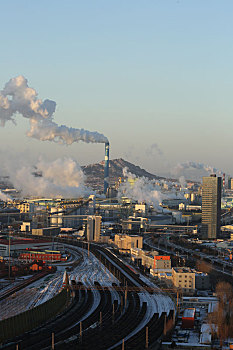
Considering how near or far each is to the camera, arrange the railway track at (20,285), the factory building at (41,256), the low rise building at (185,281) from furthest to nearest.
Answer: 1. the factory building at (41,256)
2. the low rise building at (185,281)
3. the railway track at (20,285)

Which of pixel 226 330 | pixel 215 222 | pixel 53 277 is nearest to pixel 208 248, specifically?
pixel 215 222

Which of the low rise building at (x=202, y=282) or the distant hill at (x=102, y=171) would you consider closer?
the low rise building at (x=202, y=282)

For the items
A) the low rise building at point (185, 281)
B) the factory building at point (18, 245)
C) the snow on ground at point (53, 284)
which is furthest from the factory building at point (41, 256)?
the low rise building at point (185, 281)

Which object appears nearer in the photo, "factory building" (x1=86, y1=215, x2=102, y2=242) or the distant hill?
"factory building" (x1=86, y1=215, x2=102, y2=242)

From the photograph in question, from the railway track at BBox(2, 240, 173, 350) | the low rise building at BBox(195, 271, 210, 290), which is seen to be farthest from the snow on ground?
the low rise building at BBox(195, 271, 210, 290)

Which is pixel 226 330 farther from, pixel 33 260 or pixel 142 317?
pixel 33 260

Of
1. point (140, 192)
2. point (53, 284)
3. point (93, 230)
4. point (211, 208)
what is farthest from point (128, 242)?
point (140, 192)

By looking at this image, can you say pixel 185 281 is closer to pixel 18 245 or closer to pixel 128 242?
pixel 18 245

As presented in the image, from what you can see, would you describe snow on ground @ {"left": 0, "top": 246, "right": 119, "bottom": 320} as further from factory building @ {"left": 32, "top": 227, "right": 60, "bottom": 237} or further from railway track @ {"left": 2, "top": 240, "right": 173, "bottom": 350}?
factory building @ {"left": 32, "top": 227, "right": 60, "bottom": 237}

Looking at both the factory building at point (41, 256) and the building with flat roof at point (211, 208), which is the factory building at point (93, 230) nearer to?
the building with flat roof at point (211, 208)
